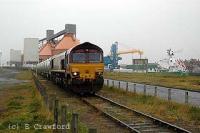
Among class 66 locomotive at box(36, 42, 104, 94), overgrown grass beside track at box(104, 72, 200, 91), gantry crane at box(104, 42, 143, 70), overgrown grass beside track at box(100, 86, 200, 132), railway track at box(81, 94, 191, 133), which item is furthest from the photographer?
gantry crane at box(104, 42, 143, 70)

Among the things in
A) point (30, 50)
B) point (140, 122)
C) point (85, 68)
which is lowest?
point (140, 122)

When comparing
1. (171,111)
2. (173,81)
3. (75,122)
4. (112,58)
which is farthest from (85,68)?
(112,58)

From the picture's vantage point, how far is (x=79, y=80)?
→ 29.5 meters

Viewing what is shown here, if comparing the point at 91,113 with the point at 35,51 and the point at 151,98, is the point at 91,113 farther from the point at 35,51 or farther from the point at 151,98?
the point at 35,51

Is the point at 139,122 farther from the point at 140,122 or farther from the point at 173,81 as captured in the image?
the point at 173,81

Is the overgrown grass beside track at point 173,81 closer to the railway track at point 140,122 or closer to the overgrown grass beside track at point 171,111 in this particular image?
the overgrown grass beside track at point 171,111

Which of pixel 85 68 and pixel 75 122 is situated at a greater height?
pixel 85 68

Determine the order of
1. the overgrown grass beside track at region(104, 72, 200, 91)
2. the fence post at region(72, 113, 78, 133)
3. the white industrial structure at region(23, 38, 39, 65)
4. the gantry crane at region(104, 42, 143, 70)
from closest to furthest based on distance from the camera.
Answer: the fence post at region(72, 113, 78, 133) → the white industrial structure at region(23, 38, 39, 65) → the overgrown grass beside track at region(104, 72, 200, 91) → the gantry crane at region(104, 42, 143, 70)

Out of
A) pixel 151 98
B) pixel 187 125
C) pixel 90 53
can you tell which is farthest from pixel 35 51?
pixel 187 125

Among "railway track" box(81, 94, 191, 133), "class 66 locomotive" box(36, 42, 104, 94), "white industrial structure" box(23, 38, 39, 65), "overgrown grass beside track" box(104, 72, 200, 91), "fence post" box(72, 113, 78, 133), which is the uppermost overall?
"white industrial structure" box(23, 38, 39, 65)

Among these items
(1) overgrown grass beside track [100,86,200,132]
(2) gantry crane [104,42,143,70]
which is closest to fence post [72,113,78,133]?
(1) overgrown grass beside track [100,86,200,132]

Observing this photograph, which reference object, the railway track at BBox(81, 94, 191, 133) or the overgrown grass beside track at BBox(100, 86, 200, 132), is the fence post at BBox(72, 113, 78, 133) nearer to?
the railway track at BBox(81, 94, 191, 133)

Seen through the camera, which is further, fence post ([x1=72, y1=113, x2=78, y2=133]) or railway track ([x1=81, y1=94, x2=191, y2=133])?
railway track ([x1=81, y1=94, x2=191, y2=133])

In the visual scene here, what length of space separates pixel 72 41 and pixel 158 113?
83.4 meters
